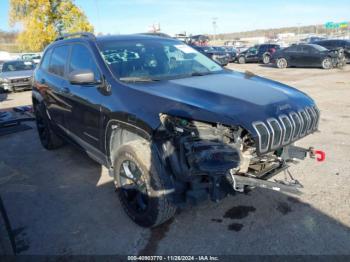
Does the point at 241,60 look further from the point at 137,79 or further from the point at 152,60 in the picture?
the point at 137,79

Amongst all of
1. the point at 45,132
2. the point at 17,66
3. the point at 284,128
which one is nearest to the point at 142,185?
the point at 284,128

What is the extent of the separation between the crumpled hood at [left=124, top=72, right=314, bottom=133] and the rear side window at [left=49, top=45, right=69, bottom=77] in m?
1.81

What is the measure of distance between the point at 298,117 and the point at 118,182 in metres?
1.91

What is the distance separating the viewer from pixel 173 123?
2.89 meters

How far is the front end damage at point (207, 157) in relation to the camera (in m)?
2.72

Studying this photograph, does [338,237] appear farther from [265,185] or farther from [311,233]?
[265,185]

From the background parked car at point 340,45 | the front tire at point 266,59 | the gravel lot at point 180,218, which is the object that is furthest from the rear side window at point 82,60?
the front tire at point 266,59

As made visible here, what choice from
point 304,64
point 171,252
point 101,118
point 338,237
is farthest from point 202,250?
point 304,64

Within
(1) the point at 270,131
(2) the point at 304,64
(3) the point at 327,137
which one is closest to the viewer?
(1) the point at 270,131

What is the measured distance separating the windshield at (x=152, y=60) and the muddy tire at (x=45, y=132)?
2273mm

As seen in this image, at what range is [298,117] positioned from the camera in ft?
10.1

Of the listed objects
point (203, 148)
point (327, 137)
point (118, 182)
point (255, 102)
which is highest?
point (255, 102)

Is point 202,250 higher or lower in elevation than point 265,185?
lower

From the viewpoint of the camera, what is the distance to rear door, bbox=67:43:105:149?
12.1ft
